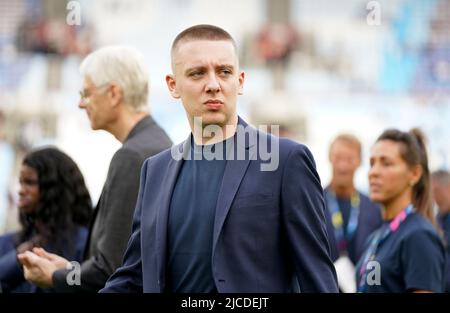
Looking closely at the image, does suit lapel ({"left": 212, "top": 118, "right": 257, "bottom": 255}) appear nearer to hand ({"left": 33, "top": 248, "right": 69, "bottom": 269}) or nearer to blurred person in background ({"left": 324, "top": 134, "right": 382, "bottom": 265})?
hand ({"left": 33, "top": 248, "right": 69, "bottom": 269})

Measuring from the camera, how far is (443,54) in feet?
59.7

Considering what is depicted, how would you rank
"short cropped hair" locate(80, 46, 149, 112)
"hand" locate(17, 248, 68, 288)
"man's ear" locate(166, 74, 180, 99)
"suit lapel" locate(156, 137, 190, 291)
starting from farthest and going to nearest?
"short cropped hair" locate(80, 46, 149, 112) < "hand" locate(17, 248, 68, 288) < "man's ear" locate(166, 74, 180, 99) < "suit lapel" locate(156, 137, 190, 291)

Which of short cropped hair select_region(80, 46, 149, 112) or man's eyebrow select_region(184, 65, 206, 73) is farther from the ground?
short cropped hair select_region(80, 46, 149, 112)

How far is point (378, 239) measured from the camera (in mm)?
4559

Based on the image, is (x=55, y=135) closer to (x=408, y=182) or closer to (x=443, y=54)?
(x=443, y=54)

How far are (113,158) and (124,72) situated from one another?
40cm

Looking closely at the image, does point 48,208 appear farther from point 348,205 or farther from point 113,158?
point 348,205

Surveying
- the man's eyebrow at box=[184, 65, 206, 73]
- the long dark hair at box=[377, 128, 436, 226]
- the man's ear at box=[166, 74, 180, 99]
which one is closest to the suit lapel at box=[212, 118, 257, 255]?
the man's eyebrow at box=[184, 65, 206, 73]

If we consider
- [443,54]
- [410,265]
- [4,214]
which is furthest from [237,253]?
[443,54]

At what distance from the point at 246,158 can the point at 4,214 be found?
33.0 feet

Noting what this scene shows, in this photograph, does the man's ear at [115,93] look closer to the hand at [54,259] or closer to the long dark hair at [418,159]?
the hand at [54,259]

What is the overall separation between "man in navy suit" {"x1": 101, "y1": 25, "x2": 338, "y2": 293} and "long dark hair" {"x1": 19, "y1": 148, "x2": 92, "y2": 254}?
1.78 metres

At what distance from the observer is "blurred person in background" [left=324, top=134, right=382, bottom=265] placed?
6105 millimetres

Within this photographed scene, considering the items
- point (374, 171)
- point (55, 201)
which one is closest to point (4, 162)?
point (55, 201)
